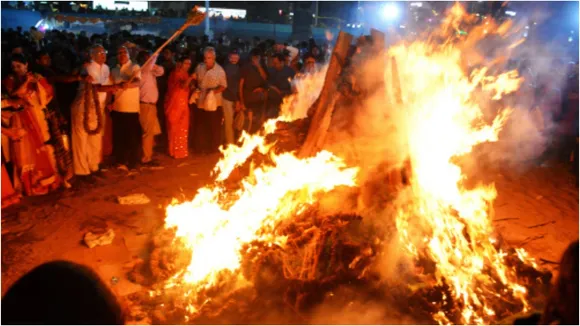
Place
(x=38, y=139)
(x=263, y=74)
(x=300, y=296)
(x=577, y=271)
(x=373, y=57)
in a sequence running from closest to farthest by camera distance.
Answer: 1. (x=577, y=271)
2. (x=300, y=296)
3. (x=373, y=57)
4. (x=38, y=139)
5. (x=263, y=74)

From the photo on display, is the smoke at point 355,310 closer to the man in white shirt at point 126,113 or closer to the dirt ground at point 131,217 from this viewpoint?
the dirt ground at point 131,217

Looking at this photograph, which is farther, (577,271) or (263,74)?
(263,74)

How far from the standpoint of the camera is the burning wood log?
5.23 metres

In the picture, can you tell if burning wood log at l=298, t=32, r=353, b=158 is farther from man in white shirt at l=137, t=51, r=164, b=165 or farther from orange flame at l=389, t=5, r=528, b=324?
man in white shirt at l=137, t=51, r=164, b=165

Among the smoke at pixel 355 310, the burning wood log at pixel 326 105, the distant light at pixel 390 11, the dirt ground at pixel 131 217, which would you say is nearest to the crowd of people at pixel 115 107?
the dirt ground at pixel 131 217

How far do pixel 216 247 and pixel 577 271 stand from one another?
334 centimetres

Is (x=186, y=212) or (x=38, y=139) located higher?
(x=38, y=139)

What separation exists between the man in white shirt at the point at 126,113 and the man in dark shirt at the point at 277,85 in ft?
9.52

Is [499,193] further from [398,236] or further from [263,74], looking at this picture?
[263,74]

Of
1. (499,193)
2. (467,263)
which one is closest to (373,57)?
(467,263)

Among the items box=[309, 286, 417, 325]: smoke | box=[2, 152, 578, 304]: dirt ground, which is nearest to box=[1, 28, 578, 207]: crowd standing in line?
box=[2, 152, 578, 304]: dirt ground

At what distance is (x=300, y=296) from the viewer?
443 cm

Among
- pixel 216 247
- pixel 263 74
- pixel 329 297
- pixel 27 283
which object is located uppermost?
pixel 263 74

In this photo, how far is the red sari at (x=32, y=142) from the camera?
20.7 feet
